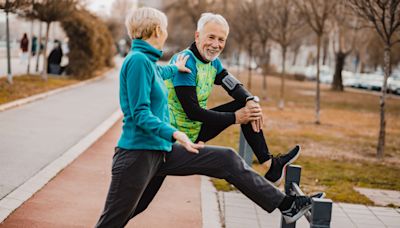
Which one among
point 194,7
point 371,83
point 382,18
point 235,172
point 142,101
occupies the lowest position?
point 371,83

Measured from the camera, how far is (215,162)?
3826mm

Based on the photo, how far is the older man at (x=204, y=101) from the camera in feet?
14.4

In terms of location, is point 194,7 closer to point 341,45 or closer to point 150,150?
point 341,45

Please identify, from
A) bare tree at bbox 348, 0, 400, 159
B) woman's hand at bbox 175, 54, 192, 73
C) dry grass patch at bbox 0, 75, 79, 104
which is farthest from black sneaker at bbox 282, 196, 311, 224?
dry grass patch at bbox 0, 75, 79, 104

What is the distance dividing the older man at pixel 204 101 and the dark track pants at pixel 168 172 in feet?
1.92

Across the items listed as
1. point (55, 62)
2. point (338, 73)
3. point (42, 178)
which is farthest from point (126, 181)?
point (338, 73)

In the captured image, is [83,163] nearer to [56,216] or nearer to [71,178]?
[71,178]

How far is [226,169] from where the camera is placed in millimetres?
3814

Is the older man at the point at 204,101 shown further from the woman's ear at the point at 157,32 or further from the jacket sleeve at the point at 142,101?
the jacket sleeve at the point at 142,101

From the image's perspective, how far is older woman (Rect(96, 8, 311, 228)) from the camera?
11.6ft

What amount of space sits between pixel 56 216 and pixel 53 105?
33.5ft

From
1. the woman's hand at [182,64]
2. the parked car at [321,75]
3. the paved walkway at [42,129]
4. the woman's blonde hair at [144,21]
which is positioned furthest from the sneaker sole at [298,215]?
the parked car at [321,75]

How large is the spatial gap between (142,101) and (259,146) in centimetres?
137

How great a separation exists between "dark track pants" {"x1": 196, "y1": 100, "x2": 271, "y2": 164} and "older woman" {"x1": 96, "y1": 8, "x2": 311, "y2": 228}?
0.72 metres
